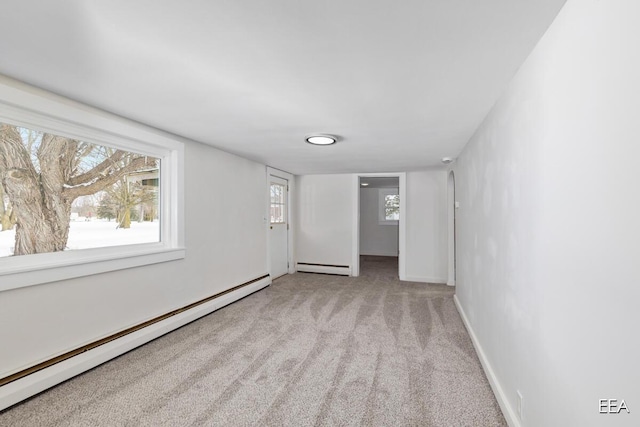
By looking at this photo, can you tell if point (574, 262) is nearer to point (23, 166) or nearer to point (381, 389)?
point (381, 389)

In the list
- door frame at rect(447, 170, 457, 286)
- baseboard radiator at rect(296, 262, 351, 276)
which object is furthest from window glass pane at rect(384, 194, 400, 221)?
door frame at rect(447, 170, 457, 286)

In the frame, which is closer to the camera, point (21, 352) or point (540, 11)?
point (540, 11)

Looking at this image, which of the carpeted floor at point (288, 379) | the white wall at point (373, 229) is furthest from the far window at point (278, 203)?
the white wall at point (373, 229)

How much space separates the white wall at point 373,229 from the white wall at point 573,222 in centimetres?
711

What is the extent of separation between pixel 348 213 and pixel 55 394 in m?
4.86

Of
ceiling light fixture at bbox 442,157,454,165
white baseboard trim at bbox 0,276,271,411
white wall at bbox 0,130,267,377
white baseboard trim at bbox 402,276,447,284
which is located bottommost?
white baseboard trim at bbox 402,276,447,284

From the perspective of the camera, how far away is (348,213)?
6.10 metres

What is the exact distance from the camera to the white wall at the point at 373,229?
9.09 meters

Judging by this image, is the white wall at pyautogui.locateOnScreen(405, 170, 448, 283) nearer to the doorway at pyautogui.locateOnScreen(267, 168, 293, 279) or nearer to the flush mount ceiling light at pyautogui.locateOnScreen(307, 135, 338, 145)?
the doorway at pyautogui.locateOnScreen(267, 168, 293, 279)

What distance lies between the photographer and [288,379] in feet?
7.30

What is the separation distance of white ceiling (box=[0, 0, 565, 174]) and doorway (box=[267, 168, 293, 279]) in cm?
276

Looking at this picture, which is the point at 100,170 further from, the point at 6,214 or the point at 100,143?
the point at 6,214

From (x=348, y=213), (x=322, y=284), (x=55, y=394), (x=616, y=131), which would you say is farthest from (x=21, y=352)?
(x=348, y=213)

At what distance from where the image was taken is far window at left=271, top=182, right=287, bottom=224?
5594 millimetres
